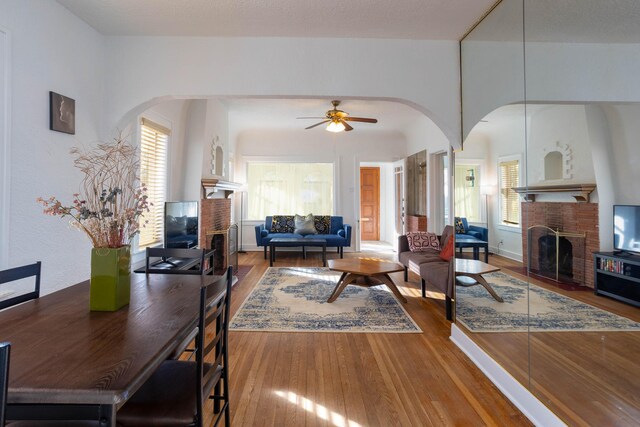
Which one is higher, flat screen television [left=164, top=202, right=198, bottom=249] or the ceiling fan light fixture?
the ceiling fan light fixture

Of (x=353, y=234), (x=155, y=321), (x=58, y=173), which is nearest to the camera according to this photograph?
(x=155, y=321)

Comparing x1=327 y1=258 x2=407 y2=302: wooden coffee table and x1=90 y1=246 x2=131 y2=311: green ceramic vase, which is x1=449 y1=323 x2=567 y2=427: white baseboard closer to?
x1=327 y1=258 x2=407 y2=302: wooden coffee table

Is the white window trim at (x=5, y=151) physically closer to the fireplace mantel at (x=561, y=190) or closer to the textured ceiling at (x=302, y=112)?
the fireplace mantel at (x=561, y=190)

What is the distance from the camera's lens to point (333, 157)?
7559 millimetres

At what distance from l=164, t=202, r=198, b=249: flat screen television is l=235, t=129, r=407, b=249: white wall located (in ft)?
11.4

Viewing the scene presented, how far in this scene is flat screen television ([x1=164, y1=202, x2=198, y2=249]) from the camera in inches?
134

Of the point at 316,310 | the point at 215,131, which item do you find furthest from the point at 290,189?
the point at 316,310

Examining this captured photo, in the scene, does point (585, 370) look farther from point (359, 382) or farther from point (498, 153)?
point (498, 153)

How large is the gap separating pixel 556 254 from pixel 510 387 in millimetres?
898

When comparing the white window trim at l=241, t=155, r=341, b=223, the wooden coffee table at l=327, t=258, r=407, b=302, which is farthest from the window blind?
the wooden coffee table at l=327, t=258, r=407, b=302

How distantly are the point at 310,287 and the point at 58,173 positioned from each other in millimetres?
3065

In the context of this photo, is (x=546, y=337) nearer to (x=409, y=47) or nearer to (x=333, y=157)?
(x=409, y=47)

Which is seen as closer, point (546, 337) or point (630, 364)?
point (630, 364)

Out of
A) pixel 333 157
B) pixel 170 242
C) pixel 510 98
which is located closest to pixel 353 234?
pixel 333 157
